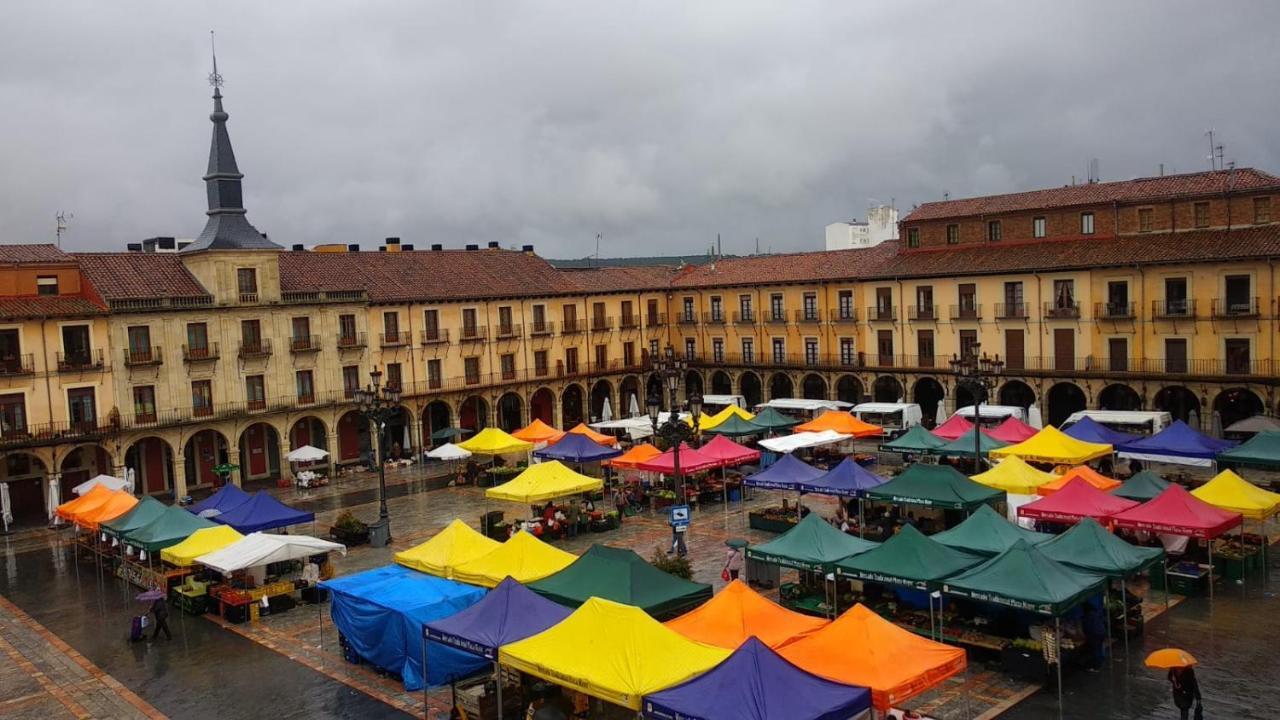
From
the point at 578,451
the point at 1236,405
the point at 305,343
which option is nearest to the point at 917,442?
the point at 578,451

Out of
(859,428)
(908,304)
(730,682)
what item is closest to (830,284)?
(908,304)

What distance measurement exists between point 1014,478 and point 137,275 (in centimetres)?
3236

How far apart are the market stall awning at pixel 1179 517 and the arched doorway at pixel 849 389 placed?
28.0 meters

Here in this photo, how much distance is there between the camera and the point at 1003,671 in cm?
1656

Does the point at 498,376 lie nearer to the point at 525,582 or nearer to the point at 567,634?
the point at 525,582

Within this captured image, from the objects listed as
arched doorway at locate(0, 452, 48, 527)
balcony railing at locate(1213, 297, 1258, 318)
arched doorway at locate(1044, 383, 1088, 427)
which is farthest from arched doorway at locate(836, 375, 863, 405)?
arched doorway at locate(0, 452, 48, 527)

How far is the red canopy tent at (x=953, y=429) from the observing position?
33.8 metres

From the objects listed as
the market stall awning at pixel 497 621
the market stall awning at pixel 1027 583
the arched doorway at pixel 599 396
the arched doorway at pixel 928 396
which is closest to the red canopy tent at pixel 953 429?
the arched doorway at pixel 928 396

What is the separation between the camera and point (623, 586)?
16.4 metres

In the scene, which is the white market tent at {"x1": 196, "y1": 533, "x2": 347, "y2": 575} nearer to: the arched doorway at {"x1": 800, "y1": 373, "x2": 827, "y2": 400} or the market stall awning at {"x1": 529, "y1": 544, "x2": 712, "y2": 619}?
the market stall awning at {"x1": 529, "y1": 544, "x2": 712, "y2": 619}

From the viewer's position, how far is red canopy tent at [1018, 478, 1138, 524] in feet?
70.9

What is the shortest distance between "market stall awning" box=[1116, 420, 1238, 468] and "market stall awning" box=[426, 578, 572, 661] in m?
21.2

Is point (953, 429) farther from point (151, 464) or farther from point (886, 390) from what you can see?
point (151, 464)

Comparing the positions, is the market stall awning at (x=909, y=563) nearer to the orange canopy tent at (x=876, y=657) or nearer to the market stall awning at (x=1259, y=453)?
the orange canopy tent at (x=876, y=657)
